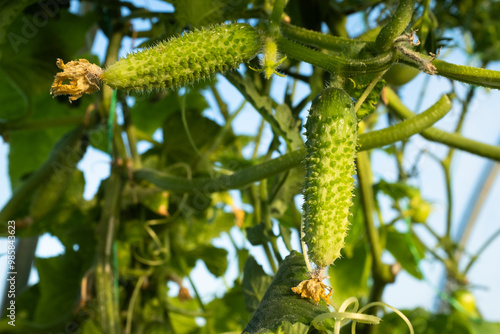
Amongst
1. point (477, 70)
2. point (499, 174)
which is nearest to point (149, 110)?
point (477, 70)

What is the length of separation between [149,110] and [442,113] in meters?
0.85

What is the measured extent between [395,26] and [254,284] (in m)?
0.39

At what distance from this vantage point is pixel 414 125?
0.62m

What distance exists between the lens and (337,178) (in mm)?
440

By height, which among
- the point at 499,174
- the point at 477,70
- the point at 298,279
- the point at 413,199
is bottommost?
the point at 298,279

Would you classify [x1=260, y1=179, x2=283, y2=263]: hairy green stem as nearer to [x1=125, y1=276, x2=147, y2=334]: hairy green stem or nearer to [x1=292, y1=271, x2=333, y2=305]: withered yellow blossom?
[x1=292, y1=271, x2=333, y2=305]: withered yellow blossom

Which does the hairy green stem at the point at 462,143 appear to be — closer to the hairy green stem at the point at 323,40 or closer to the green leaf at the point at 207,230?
the hairy green stem at the point at 323,40

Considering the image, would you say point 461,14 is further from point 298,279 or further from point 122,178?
point 298,279

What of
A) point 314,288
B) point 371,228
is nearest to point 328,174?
point 314,288

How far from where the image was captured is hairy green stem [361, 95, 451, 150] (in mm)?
620

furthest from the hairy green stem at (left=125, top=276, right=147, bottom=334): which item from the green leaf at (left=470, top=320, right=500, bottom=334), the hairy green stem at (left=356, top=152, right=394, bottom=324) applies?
the green leaf at (left=470, top=320, right=500, bottom=334)

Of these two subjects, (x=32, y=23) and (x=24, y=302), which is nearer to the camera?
(x=32, y=23)

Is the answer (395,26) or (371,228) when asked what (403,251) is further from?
(395,26)

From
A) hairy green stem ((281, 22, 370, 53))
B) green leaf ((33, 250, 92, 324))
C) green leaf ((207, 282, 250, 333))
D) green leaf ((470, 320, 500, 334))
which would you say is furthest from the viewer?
green leaf ((470, 320, 500, 334))
